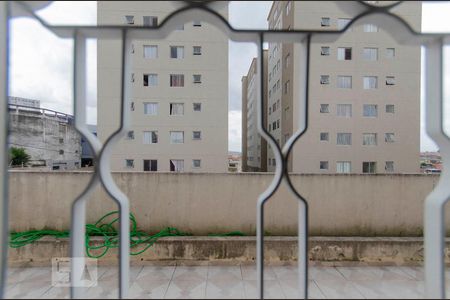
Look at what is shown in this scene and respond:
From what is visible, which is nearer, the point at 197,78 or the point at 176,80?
the point at 197,78

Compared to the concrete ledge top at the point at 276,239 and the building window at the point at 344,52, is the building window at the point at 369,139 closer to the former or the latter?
the building window at the point at 344,52

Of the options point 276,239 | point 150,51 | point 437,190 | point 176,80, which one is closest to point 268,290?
point 276,239

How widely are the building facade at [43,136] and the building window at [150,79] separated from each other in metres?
10.8

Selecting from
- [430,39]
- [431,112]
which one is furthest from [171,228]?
[430,39]

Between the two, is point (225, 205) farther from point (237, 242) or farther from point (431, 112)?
point (431, 112)

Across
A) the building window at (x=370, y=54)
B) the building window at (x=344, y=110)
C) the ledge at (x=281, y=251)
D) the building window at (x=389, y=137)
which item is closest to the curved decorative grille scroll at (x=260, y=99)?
the ledge at (x=281, y=251)

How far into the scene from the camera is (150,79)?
15469mm

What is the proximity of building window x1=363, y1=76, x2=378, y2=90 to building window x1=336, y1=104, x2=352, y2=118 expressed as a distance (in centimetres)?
171

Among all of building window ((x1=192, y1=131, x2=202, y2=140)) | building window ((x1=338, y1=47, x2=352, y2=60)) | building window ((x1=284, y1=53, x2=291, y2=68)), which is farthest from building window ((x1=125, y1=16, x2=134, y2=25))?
building window ((x1=338, y1=47, x2=352, y2=60))

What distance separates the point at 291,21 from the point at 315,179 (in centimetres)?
1626

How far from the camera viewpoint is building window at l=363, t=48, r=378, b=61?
15859 millimetres

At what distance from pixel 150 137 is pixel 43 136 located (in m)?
12.0

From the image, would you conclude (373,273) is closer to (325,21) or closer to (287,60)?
(325,21)

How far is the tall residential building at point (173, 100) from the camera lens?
15172 mm
